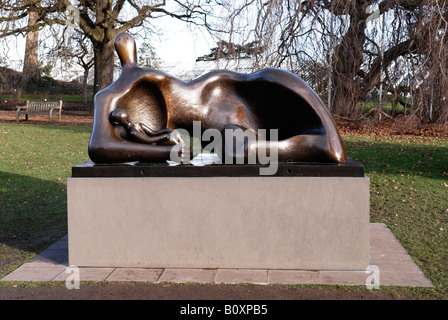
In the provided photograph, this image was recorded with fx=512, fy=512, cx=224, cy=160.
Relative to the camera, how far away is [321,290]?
11.9 ft

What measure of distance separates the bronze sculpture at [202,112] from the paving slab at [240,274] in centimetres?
89

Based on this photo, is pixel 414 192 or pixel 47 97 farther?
pixel 47 97

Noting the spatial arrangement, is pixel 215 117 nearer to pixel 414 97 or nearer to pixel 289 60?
pixel 289 60

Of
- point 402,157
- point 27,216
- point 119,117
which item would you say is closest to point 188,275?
point 119,117

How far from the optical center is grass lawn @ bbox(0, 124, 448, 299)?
4665 mm

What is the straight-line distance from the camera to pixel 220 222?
13.2ft

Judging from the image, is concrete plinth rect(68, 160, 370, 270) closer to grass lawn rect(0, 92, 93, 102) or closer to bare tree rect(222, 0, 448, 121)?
bare tree rect(222, 0, 448, 121)

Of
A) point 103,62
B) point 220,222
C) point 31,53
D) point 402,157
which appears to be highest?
point 31,53

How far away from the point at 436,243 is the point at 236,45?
6711mm

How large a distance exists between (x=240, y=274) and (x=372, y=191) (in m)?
4.32
